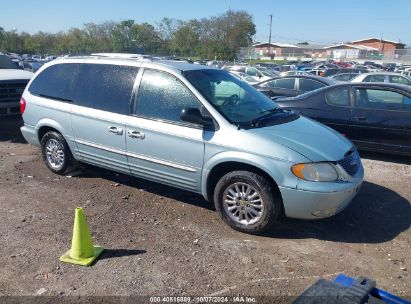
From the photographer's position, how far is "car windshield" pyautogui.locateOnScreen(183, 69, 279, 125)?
4594 mm

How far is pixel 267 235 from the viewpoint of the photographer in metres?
4.34

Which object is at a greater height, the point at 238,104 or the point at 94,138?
the point at 238,104

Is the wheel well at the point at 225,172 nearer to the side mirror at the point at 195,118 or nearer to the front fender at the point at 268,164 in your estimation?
the front fender at the point at 268,164

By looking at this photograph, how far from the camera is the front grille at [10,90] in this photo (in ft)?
27.9

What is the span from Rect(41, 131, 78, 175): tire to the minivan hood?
2.98 metres

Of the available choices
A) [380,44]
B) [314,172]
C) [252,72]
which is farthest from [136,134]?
[380,44]

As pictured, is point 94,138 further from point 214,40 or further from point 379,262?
point 214,40

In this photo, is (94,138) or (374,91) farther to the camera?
(374,91)

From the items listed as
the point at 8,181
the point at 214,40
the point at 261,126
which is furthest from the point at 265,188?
the point at 214,40

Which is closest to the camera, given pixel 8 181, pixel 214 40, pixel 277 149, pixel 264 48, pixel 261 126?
pixel 277 149

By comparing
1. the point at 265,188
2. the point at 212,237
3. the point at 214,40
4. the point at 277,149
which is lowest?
the point at 212,237

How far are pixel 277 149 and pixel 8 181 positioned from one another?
162 inches

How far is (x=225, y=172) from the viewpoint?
451 centimetres

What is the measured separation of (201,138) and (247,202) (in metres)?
0.86
